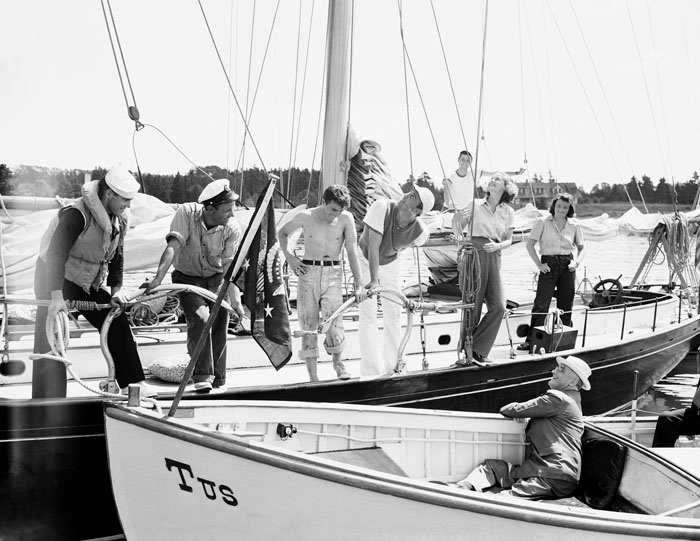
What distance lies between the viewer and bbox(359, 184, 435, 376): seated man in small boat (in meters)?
6.64

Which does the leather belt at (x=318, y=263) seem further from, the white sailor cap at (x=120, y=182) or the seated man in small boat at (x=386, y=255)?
the white sailor cap at (x=120, y=182)

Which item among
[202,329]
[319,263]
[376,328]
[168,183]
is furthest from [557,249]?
[168,183]

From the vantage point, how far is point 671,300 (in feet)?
41.1

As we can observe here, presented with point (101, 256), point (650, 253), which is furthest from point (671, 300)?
point (101, 256)

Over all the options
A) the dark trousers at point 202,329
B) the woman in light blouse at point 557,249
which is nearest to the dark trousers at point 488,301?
the woman in light blouse at point 557,249

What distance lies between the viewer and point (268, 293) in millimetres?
5117

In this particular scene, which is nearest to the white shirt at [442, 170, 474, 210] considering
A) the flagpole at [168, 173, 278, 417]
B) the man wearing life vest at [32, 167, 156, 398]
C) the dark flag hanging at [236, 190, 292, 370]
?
the dark flag hanging at [236, 190, 292, 370]

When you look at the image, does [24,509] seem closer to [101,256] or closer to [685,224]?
[101,256]

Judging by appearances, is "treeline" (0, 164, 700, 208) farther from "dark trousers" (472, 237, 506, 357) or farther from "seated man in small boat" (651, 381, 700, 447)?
"seated man in small boat" (651, 381, 700, 447)

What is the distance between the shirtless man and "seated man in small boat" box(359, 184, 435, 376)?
28cm

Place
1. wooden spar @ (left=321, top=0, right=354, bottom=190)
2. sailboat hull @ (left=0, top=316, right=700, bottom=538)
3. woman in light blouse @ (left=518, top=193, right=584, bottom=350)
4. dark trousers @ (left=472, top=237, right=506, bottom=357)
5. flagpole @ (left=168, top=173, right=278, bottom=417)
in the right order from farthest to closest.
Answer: woman in light blouse @ (left=518, top=193, right=584, bottom=350)
wooden spar @ (left=321, top=0, right=354, bottom=190)
dark trousers @ (left=472, top=237, right=506, bottom=357)
sailboat hull @ (left=0, top=316, right=700, bottom=538)
flagpole @ (left=168, top=173, right=278, bottom=417)

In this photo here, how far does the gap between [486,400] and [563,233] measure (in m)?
2.21

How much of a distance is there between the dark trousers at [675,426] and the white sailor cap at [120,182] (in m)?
4.67

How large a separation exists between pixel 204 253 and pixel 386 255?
168cm
